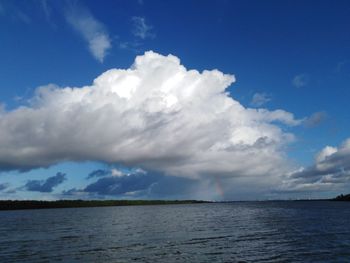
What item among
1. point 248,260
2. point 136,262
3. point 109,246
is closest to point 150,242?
point 109,246

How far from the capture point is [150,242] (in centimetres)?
6041

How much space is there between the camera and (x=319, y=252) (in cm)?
4644

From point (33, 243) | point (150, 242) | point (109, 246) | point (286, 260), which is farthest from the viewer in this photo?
point (33, 243)

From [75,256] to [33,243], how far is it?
1991 cm

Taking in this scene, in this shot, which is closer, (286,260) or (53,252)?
(286,260)

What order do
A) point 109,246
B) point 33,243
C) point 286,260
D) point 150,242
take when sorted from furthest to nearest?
point 33,243 < point 150,242 < point 109,246 < point 286,260

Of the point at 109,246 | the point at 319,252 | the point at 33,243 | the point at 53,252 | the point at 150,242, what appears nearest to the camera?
the point at 319,252

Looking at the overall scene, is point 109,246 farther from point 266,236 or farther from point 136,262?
point 266,236

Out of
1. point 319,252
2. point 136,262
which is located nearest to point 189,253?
point 136,262

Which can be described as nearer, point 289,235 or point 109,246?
point 109,246

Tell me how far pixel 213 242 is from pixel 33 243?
30.4 meters

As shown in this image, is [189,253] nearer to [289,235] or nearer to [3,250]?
[289,235]

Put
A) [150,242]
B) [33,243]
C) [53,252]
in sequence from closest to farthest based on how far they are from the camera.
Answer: [53,252], [150,242], [33,243]

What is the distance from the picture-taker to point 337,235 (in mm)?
63781
